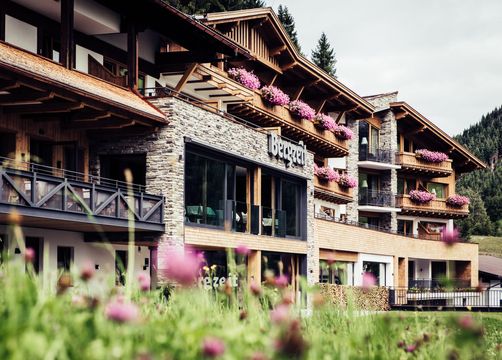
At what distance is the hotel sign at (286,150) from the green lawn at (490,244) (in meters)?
42.1

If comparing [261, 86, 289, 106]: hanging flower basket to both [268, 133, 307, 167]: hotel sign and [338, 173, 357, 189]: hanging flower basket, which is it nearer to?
[268, 133, 307, 167]: hotel sign

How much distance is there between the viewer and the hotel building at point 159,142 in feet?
63.0

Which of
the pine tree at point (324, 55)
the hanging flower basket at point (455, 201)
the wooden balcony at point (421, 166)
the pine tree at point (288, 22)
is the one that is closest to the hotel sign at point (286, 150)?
the wooden balcony at point (421, 166)

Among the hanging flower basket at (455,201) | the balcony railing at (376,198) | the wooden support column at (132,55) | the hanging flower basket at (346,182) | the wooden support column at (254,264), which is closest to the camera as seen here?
the wooden support column at (132,55)

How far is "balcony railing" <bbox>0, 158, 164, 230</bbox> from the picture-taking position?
16.8 metres

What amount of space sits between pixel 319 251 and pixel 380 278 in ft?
29.3

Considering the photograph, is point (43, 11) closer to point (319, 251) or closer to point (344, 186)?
point (319, 251)

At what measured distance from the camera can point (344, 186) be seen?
134ft

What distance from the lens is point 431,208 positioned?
167 feet

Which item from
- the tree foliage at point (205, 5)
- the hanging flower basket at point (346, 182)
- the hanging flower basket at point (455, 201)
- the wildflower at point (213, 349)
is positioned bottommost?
the wildflower at point (213, 349)

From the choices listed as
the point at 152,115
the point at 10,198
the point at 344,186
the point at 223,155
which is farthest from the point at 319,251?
the point at 10,198

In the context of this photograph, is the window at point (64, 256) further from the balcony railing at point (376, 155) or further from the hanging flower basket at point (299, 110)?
the balcony railing at point (376, 155)

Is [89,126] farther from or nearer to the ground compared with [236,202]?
farther from the ground

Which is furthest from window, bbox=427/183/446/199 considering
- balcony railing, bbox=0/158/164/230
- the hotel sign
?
balcony railing, bbox=0/158/164/230
